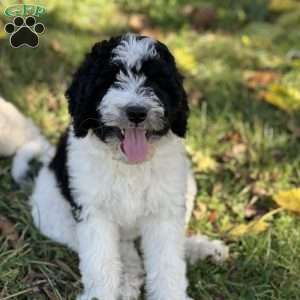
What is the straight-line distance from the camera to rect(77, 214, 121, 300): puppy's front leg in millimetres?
4367

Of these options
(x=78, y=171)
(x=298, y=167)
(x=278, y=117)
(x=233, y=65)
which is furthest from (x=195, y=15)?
(x=78, y=171)

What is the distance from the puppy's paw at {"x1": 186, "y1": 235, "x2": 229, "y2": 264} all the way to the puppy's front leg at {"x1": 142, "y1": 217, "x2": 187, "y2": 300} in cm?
53

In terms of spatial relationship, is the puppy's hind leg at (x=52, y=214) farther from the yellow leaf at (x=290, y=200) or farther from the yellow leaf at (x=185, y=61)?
the yellow leaf at (x=185, y=61)

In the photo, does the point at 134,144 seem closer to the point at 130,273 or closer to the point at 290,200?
the point at 130,273

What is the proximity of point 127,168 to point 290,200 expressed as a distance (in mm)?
1631

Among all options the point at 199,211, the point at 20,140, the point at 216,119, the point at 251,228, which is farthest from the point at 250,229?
the point at 20,140

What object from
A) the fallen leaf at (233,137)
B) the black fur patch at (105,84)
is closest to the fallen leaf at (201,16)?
the fallen leaf at (233,137)

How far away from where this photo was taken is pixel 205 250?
5023 millimetres

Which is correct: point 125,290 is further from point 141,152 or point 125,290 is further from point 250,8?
point 250,8

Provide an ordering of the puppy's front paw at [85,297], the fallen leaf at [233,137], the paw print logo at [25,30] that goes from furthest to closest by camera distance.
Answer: the fallen leaf at [233,137]
the paw print logo at [25,30]
the puppy's front paw at [85,297]

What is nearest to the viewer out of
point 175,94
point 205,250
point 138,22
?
point 175,94

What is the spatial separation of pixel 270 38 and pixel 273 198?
11.4 feet

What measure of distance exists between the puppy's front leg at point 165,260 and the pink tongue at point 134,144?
0.57 m

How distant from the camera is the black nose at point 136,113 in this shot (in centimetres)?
383
